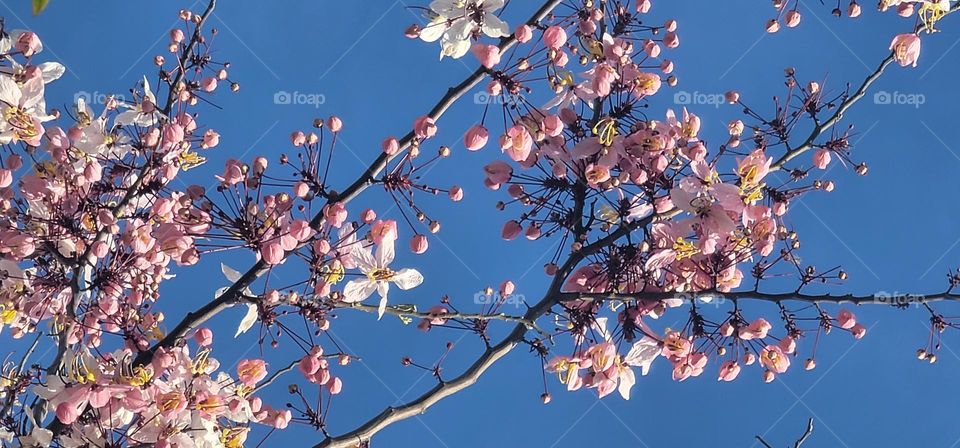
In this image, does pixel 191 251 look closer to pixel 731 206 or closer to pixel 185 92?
pixel 185 92

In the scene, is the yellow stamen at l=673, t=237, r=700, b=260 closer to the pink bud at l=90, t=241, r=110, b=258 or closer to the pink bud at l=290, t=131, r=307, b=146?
the pink bud at l=290, t=131, r=307, b=146

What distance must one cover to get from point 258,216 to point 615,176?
92 cm

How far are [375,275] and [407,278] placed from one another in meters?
0.11

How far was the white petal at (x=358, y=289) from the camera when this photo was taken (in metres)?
2.11

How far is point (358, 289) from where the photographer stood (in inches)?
83.8

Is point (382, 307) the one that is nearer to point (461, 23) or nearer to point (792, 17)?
point (461, 23)

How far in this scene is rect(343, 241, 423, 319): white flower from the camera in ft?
6.77

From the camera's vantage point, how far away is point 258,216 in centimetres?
184

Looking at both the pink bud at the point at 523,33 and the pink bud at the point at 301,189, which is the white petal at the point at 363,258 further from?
the pink bud at the point at 523,33

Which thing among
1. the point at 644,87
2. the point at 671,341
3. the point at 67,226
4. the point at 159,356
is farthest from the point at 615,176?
the point at 67,226

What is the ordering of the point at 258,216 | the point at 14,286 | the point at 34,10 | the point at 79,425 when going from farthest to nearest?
the point at 14,286
the point at 79,425
the point at 258,216
the point at 34,10

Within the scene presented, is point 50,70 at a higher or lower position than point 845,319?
higher

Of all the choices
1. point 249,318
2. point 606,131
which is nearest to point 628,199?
point 606,131

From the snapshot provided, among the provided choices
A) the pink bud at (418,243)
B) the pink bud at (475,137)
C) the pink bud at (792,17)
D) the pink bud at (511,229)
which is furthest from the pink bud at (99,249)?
the pink bud at (792,17)
